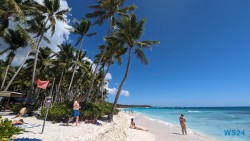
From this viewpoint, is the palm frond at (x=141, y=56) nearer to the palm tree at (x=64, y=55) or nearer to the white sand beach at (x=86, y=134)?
the white sand beach at (x=86, y=134)

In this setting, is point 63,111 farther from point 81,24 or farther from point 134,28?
point 81,24

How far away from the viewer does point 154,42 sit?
1623 centimetres

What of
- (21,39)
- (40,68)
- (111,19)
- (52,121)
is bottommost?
Answer: (52,121)

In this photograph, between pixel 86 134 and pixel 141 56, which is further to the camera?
pixel 141 56

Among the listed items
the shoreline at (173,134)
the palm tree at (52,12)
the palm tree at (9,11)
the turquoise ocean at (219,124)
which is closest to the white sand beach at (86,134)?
the shoreline at (173,134)

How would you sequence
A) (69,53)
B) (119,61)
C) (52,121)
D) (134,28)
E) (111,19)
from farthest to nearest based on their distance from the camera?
1. (69,53)
2. (119,61)
3. (111,19)
4. (134,28)
5. (52,121)

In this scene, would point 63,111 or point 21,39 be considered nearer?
point 63,111

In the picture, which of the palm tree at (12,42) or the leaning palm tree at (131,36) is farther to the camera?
the palm tree at (12,42)

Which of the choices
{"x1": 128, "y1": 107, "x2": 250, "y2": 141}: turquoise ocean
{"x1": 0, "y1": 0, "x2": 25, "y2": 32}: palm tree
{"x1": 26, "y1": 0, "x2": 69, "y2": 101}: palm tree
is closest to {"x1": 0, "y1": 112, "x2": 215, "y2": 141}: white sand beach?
{"x1": 128, "y1": 107, "x2": 250, "y2": 141}: turquoise ocean

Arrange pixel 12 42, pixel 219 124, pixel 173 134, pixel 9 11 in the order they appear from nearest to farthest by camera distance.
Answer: pixel 9 11, pixel 173 134, pixel 12 42, pixel 219 124

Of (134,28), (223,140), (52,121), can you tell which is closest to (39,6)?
(134,28)

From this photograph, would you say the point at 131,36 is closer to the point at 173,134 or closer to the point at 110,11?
the point at 110,11

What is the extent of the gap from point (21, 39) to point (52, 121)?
12559mm

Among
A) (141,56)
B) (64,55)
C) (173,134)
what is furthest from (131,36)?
(64,55)
